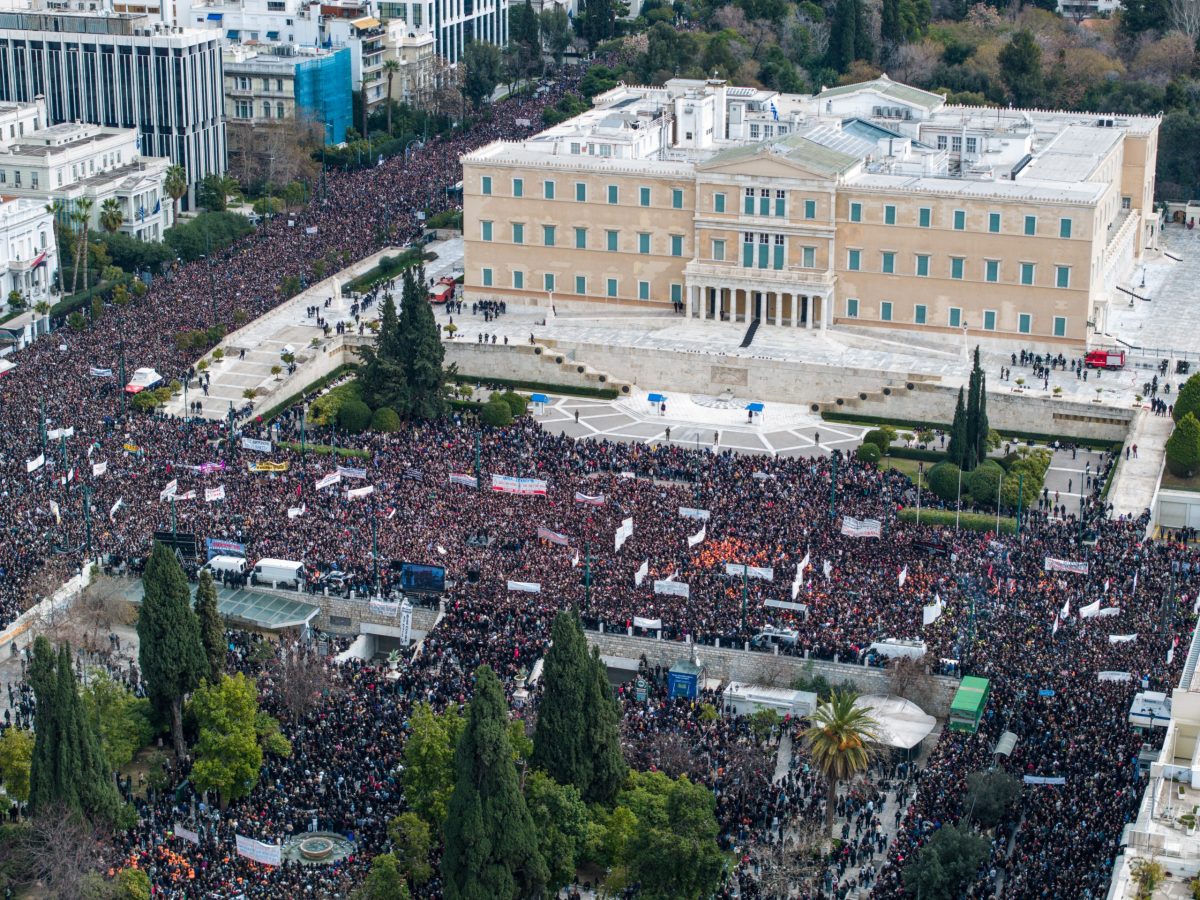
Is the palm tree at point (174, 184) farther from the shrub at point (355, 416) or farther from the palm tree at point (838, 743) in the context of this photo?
the palm tree at point (838, 743)

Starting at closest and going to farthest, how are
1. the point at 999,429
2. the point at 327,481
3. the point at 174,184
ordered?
the point at 327,481 < the point at 999,429 < the point at 174,184

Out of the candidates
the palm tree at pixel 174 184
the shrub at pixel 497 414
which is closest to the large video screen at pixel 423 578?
the shrub at pixel 497 414

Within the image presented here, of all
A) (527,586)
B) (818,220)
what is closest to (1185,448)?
(818,220)

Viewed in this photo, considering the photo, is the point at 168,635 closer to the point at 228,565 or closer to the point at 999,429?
the point at 228,565

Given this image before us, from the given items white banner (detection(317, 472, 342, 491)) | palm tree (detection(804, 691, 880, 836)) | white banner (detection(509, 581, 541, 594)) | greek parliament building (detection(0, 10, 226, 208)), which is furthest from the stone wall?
greek parliament building (detection(0, 10, 226, 208))

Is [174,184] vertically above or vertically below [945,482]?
above

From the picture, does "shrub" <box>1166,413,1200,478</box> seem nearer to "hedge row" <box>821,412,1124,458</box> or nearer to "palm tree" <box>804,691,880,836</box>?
"hedge row" <box>821,412,1124,458</box>

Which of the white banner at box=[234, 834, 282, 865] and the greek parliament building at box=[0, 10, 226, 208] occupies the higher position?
the greek parliament building at box=[0, 10, 226, 208]
